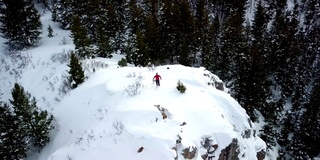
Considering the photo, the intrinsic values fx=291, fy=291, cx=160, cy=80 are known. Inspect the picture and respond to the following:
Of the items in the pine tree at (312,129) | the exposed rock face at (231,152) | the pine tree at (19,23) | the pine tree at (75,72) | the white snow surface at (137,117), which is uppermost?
the pine tree at (19,23)

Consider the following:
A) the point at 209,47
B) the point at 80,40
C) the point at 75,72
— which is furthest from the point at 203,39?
the point at 75,72

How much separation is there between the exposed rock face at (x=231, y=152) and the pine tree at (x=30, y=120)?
509 inches

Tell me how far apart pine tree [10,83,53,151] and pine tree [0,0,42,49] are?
21.7 metres

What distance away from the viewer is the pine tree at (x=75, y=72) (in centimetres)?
2486

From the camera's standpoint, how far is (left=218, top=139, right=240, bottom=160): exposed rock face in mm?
17578

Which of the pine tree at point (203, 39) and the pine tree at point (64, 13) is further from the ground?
the pine tree at point (64, 13)

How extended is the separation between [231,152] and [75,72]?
14.5 meters

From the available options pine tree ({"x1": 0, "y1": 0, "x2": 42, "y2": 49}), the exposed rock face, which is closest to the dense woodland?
pine tree ({"x1": 0, "y1": 0, "x2": 42, "y2": 49})

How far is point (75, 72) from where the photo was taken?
81.9 ft

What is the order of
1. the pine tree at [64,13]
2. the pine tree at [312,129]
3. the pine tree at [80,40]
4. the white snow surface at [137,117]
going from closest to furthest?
the white snow surface at [137,117] → the pine tree at [80,40] → the pine tree at [312,129] → the pine tree at [64,13]

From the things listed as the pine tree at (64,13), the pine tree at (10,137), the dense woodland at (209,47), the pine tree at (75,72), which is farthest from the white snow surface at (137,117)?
the pine tree at (64,13)

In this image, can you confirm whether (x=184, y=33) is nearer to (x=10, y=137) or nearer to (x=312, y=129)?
(x=312, y=129)

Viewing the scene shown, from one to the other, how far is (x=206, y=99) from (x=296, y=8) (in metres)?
66.4

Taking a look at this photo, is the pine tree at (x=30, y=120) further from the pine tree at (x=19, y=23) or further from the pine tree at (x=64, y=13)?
the pine tree at (x=64, y=13)
